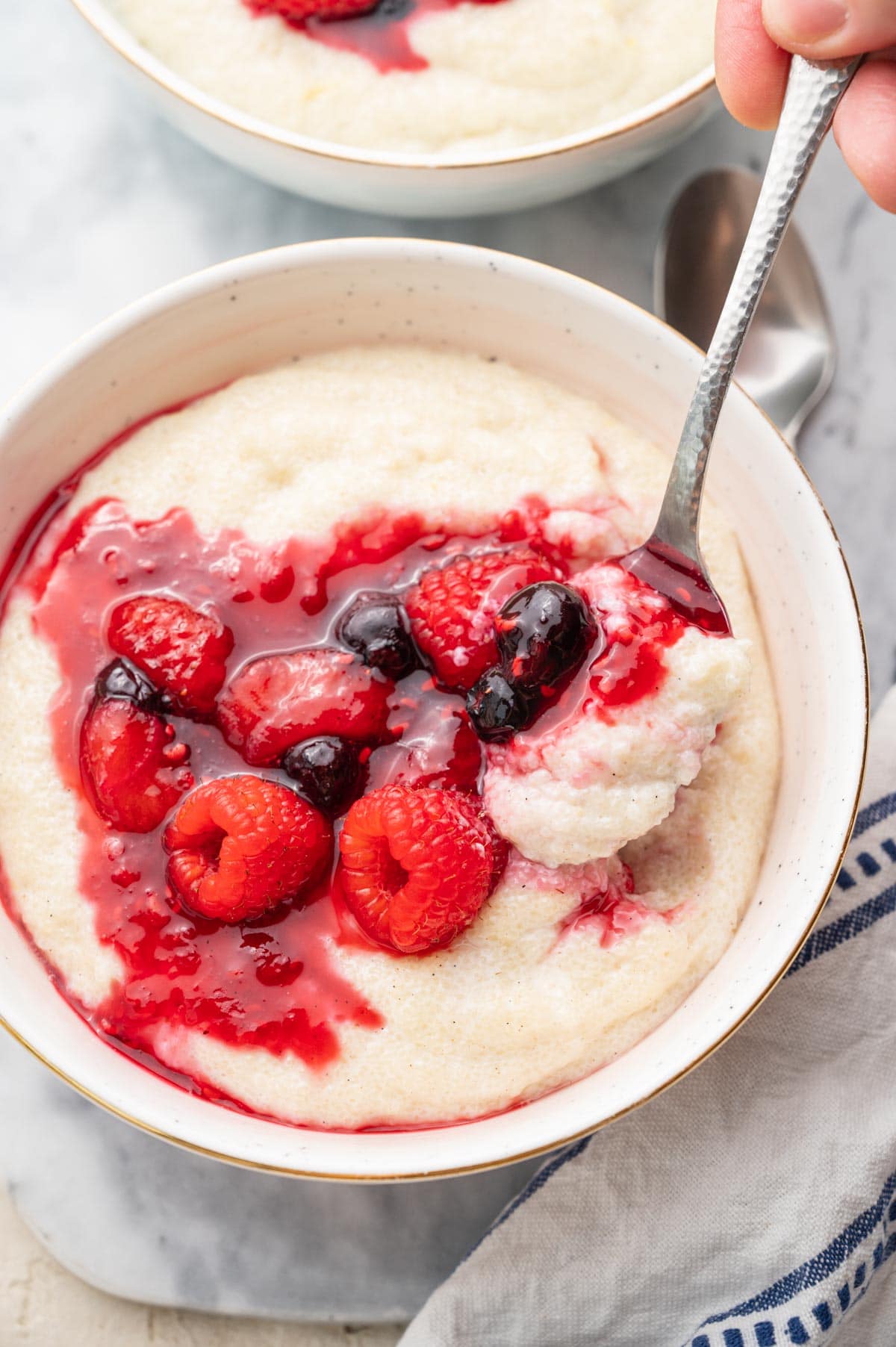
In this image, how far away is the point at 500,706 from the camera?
6.95 ft

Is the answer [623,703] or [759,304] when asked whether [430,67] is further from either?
[623,703]

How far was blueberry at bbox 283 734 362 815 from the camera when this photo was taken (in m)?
2.16

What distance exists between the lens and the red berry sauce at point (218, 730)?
2158mm

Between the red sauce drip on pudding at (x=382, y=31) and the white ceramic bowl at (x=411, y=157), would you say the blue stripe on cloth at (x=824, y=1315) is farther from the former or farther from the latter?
the red sauce drip on pudding at (x=382, y=31)

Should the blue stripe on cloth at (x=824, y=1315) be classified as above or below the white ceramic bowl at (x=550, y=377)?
below

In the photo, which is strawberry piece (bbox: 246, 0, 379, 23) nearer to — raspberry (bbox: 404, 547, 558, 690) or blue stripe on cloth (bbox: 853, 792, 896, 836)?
Result: raspberry (bbox: 404, 547, 558, 690)

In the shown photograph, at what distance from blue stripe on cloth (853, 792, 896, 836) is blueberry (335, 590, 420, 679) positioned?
1132mm

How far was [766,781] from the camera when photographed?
2.36 metres

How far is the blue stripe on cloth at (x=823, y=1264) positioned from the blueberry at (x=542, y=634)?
53.6 inches

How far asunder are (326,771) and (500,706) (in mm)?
331

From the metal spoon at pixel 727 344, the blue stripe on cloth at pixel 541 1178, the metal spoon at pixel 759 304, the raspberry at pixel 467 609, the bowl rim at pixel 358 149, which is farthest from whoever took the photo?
the metal spoon at pixel 759 304

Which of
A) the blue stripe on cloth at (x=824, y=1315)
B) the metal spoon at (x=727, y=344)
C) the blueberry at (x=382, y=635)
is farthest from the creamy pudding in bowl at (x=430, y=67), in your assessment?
the blue stripe on cloth at (x=824, y=1315)

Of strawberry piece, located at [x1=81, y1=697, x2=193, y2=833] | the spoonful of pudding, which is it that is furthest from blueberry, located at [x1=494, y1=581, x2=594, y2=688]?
strawberry piece, located at [x1=81, y1=697, x2=193, y2=833]

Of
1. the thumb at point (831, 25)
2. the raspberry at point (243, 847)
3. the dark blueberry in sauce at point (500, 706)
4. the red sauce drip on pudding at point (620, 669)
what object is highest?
the thumb at point (831, 25)
